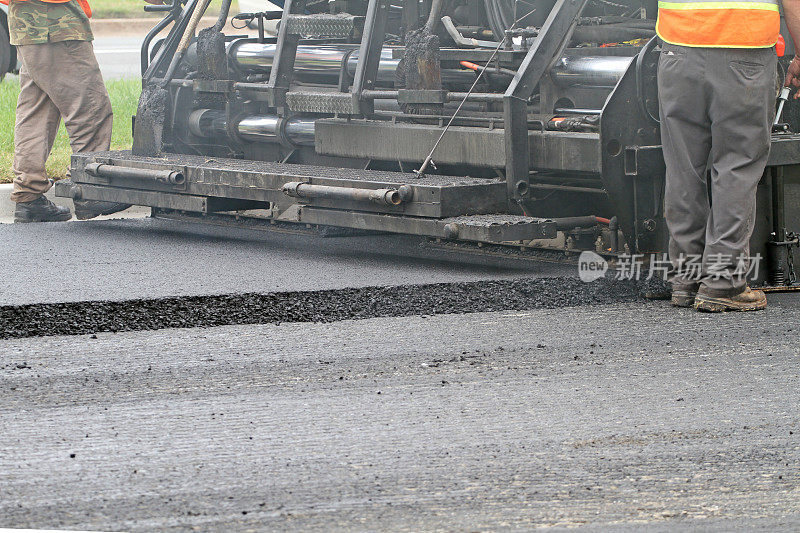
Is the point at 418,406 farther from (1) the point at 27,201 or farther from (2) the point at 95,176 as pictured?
(1) the point at 27,201

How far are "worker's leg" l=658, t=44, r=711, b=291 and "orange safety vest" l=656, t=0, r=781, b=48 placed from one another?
0.08 meters

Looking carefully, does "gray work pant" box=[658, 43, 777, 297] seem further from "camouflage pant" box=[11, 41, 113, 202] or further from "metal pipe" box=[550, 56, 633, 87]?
"camouflage pant" box=[11, 41, 113, 202]

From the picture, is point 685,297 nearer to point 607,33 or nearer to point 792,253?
point 792,253

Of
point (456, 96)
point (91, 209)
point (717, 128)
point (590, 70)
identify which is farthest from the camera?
→ point (91, 209)

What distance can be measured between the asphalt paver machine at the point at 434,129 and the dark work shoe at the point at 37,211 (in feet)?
1.53

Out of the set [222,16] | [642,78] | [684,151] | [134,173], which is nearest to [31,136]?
[134,173]

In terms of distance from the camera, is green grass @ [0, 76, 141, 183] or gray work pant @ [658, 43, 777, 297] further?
green grass @ [0, 76, 141, 183]

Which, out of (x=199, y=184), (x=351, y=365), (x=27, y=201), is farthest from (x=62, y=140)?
(x=351, y=365)

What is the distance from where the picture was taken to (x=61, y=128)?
41.1ft

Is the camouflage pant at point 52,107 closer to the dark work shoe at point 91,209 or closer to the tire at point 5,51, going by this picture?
the dark work shoe at point 91,209

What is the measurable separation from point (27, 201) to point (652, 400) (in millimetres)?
5923

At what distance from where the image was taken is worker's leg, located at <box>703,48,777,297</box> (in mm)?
5668

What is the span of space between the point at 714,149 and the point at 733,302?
65cm

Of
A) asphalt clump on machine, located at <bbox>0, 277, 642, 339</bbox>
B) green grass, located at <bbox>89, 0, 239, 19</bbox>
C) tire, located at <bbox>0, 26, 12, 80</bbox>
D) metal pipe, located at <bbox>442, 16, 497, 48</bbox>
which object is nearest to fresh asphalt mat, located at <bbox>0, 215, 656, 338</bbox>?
asphalt clump on machine, located at <bbox>0, 277, 642, 339</bbox>
